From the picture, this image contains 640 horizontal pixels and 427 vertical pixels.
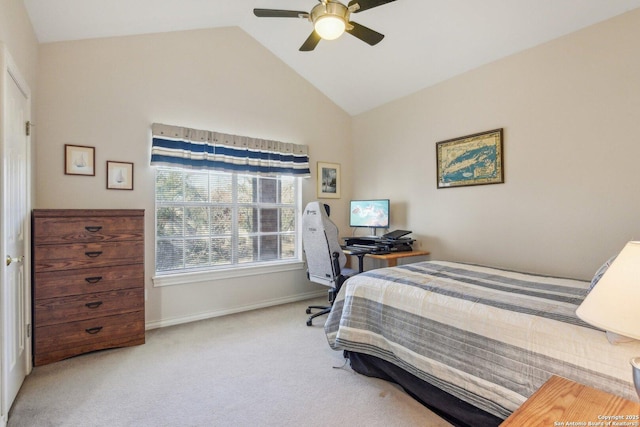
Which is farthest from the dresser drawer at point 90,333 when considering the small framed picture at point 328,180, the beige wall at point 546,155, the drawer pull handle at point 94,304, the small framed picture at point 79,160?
the beige wall at point 546,155

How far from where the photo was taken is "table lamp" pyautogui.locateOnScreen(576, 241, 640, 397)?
74 cm

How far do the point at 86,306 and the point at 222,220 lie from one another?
1.48 m

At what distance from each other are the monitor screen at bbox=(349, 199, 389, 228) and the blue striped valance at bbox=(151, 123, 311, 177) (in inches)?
30.0

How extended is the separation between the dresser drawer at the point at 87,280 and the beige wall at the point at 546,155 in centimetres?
292

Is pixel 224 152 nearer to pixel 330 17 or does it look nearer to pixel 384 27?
pixel 330 17

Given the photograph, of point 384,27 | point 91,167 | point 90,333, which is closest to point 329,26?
point 384,27

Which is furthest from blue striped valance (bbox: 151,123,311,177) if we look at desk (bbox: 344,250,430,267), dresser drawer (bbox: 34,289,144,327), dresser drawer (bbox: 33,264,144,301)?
desk (bbox: 344,250,430,267)

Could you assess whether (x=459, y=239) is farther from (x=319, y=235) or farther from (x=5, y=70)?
(x=5, y=70)

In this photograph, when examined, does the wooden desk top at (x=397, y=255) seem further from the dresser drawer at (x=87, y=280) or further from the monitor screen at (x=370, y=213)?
the dresser drawer at (x=87, y=280)

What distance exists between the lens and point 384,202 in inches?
149

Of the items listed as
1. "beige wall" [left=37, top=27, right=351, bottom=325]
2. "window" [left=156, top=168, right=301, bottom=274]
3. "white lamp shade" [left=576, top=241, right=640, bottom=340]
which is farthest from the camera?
"window" [left=156, top=168, right=301, bottom=274]

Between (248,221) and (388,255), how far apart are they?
1673 mm

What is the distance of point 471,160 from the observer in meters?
3.14

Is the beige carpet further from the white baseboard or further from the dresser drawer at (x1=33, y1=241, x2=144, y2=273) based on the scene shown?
the dresser drawer at (x1=33, y1=241, x2=144, y2=273)
